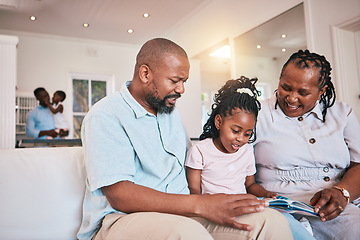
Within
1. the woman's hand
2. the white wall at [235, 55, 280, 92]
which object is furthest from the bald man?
the white wall at [235, 55, 280, 92]

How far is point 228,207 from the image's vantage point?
98cm

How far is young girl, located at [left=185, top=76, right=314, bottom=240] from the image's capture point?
1.37m

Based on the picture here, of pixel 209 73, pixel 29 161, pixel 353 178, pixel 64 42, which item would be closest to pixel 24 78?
pixel 64 42

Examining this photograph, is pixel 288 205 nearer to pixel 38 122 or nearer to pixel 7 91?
pixel 7 91

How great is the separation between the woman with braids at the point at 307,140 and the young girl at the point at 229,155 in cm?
9

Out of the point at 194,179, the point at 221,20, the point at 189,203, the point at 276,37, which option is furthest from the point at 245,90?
the point at 221,20

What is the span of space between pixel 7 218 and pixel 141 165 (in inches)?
21.2

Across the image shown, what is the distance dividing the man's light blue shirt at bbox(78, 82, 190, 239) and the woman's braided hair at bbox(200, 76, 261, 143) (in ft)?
0.83

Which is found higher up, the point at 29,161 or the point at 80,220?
the point at 29,161

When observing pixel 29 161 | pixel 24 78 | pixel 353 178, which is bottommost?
pixel 353 178

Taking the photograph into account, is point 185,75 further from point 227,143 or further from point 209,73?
point 209,73

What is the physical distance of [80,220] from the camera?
1.29 metres

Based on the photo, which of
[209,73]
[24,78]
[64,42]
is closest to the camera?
[24,78]

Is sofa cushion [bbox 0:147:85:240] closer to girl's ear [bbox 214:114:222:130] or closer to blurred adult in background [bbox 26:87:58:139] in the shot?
girl's ear [bbox 214:114:222:130]
